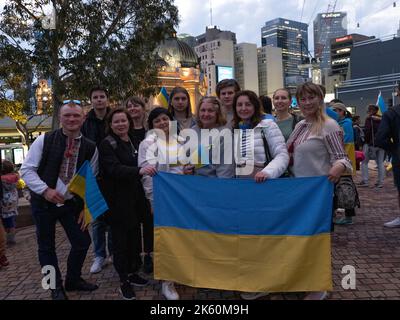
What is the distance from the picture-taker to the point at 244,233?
3.56 metres

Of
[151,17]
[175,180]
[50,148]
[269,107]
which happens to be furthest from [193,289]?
[151,17]

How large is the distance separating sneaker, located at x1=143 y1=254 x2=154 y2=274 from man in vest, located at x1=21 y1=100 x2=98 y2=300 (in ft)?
2.85

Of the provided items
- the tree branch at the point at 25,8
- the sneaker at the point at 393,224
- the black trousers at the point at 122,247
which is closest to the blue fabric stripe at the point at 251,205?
the black trousers at the point at 122,247

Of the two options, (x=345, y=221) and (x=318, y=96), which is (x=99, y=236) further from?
(x=345, y=221)

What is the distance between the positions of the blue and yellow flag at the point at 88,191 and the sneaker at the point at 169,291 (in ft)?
3.22

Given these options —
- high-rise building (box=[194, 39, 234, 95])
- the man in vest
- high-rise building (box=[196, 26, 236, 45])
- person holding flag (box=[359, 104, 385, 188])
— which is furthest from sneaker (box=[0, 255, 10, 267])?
high-rise building (box=[196, 26, 236, 45])

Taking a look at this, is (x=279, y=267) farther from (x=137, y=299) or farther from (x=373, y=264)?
(x=373, y=264)

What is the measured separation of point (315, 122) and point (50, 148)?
105 inches

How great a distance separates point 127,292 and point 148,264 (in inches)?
32.9

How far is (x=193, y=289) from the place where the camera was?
4.09m

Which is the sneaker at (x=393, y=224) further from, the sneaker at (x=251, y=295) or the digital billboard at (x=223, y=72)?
the digital billboard at (x=223, y=72)

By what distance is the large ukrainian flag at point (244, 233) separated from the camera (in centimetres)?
345

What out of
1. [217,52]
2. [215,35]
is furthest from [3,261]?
[215,35]

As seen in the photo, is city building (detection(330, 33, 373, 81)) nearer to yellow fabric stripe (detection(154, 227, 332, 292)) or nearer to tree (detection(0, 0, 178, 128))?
tree (detection(0, 0, 178, 128))
